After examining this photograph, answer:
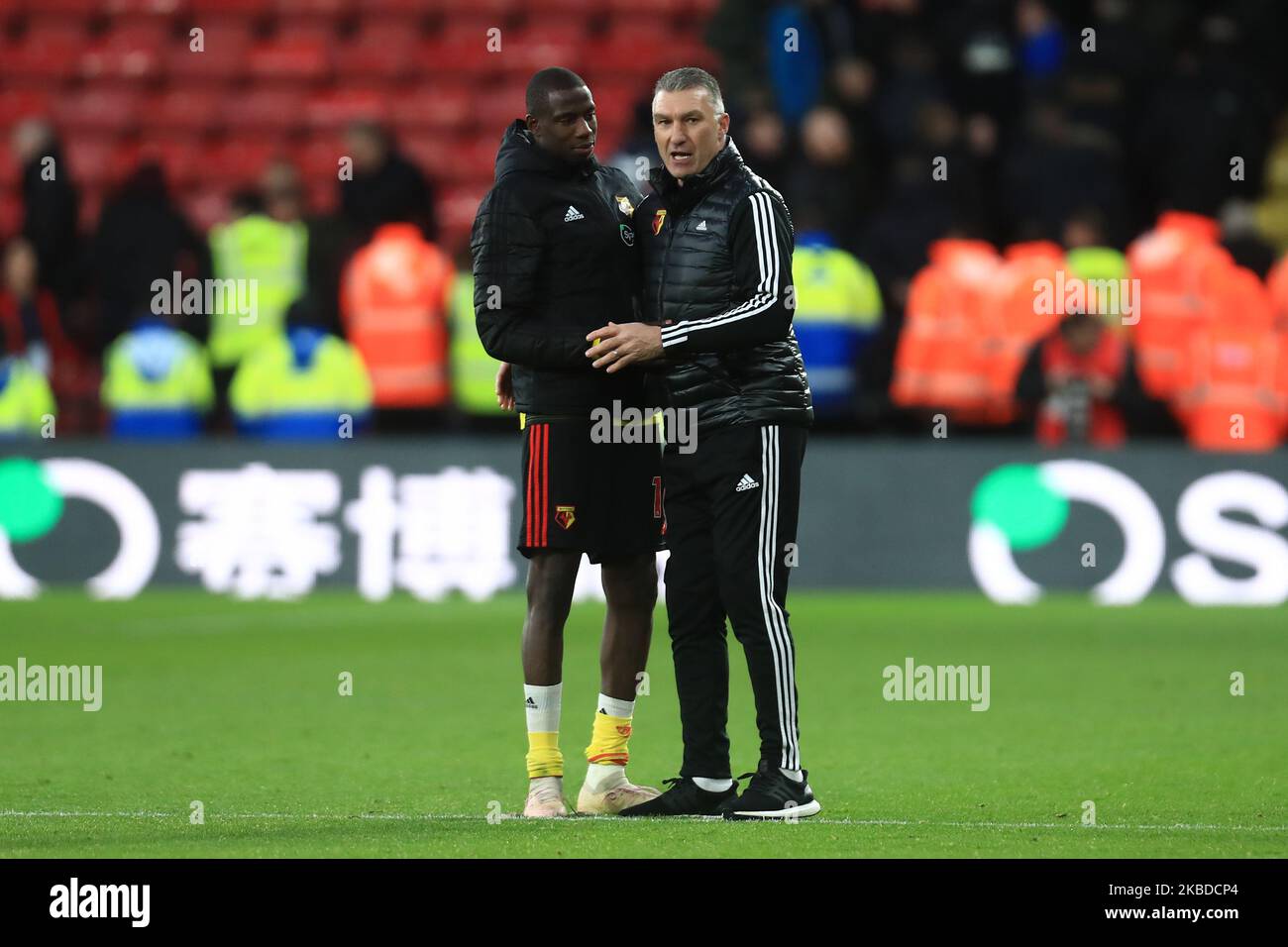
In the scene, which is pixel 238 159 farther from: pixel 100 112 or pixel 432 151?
pixel 432 151

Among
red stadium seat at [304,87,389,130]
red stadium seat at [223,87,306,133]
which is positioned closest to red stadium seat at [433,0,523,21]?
red stadium seat at [304,87,389,130]

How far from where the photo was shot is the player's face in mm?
7559

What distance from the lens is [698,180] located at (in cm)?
739

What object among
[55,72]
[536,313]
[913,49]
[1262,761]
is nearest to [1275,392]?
[913,49]

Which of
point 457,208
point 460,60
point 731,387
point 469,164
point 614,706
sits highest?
point 460,60

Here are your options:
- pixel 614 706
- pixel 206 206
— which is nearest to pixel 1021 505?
pixel 614 706

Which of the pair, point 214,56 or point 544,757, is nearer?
point 544,757

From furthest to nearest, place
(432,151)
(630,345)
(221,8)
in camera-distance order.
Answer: (221,8) → (432,151) → (630,345)

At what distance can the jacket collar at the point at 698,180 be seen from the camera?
7379mm

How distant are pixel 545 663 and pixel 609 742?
354mm

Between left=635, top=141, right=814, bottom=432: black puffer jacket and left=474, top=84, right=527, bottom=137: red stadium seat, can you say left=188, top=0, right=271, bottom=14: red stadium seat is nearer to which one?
left=474, top=84, right=527, bottom=137: red stadium seat

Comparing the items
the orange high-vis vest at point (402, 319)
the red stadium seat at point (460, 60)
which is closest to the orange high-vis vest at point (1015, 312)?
the orange high-vis vest at point (402, 319)

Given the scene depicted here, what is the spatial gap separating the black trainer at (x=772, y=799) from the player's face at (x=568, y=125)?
80.8 inches

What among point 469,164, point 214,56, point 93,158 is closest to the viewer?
point 469,164
